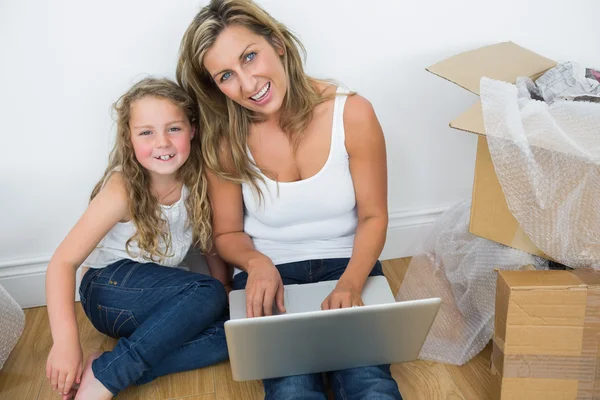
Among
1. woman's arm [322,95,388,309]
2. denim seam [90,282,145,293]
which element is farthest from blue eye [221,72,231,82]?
denim seam [90,282,145,293]

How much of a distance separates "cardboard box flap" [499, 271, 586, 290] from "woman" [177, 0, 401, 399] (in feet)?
0.86

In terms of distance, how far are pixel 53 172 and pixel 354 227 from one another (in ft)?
2.27

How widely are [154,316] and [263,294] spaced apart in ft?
0.84

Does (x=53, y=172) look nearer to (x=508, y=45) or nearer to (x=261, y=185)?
(x=261, y=185)

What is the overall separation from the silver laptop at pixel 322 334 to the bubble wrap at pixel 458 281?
8.1 inches

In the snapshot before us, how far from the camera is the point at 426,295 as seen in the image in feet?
4.75

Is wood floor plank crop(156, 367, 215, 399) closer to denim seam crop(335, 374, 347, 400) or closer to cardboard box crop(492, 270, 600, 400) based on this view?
denim seam crop(335, 374, 347, 400)

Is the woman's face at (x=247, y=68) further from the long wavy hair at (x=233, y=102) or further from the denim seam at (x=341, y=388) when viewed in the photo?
the denim seam at (x=341, y=388)

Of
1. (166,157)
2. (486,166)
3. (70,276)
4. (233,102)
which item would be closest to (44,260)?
(70,276)

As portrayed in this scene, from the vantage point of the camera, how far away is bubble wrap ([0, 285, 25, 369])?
→ 1.27 metres

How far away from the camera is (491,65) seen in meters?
1.29

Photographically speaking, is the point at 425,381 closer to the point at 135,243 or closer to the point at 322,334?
the point at 322,334

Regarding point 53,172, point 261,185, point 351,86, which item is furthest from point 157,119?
point 351,86

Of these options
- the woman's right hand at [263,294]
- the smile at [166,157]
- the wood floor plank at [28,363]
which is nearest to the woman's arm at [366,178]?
the woman's right hand at [263,294]
